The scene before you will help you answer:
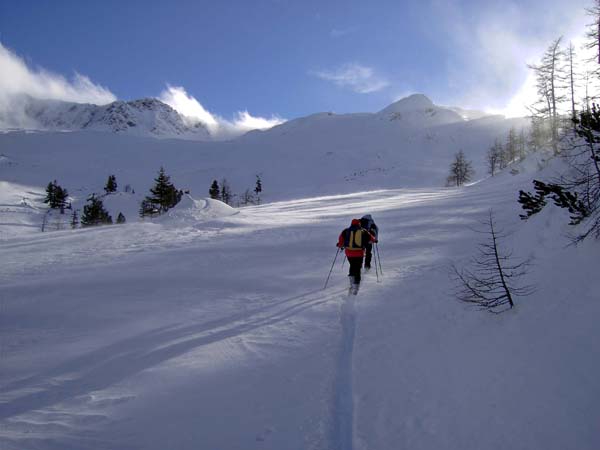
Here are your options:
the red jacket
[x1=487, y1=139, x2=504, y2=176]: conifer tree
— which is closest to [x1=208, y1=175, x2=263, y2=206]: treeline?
[x1=487, y1=139, x2=504, y2=176]: conifer tree

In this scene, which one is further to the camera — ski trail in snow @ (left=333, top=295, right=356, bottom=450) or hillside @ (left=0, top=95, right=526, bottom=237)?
hillside @ (left=0, top=95, right=526, bottom=237)

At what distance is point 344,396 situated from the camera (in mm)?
4305

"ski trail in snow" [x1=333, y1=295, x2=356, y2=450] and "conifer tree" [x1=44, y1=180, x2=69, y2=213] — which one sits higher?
"conifer tree" [x1=44, y1=180, x2=69, y2=213]

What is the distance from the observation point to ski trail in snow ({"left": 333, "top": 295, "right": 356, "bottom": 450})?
11.9 feet

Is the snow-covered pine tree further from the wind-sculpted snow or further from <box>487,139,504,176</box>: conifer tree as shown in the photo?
<box>487,139,504,176</box>: conifer tree

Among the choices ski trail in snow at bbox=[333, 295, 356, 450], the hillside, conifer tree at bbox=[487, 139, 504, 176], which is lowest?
ski trail in snow at bbox=[333, 295, 356, 450]

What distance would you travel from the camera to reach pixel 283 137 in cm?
14850

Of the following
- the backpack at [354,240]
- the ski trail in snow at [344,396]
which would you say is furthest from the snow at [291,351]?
the backpack at [354,240]

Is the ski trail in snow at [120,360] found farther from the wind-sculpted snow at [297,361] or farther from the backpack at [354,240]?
the backpack at [354,240]

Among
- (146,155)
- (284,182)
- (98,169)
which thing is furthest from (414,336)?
(146,155)

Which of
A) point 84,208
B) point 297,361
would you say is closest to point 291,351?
point 297,361

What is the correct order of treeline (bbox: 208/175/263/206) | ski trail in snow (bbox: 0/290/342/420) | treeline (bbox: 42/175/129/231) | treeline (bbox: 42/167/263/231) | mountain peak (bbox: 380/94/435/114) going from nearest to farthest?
ski trail in snow (bbox: 0/290/342/420) → treeline (bbox: 42/167/263/231) → treeline (bbox: 42/175/129/231) → treeline (bbox: 208/175/263/206) → mountain peak (bbox: 380/94/435/114)

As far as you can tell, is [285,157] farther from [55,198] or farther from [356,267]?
[356,267]

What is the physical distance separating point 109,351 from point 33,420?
161cm
